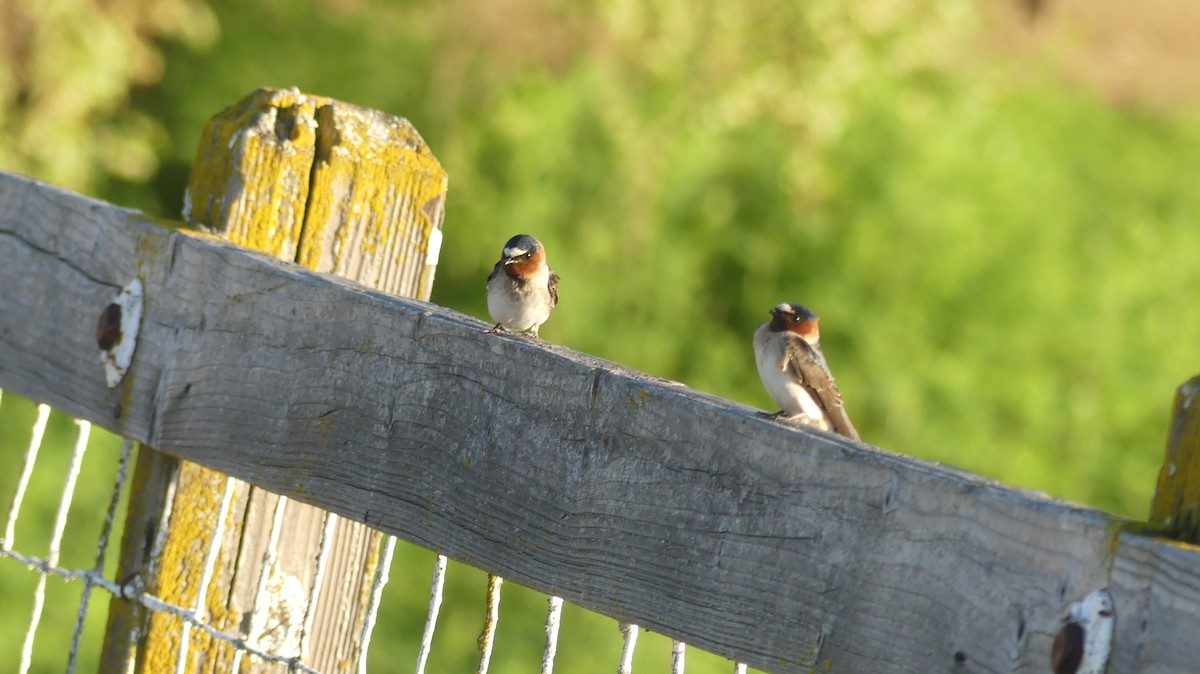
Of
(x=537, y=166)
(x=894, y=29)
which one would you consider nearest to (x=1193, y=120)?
(x=894, y=29)

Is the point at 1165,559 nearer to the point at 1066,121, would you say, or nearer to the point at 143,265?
the point at 143,265

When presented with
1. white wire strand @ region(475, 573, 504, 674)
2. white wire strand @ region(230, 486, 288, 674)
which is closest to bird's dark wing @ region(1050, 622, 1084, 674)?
white wire strand @ region(475, 573, 504, 674)

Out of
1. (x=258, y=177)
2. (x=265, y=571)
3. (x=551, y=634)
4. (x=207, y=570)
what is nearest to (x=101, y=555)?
(x=207, y=570)

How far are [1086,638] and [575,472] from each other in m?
0.68

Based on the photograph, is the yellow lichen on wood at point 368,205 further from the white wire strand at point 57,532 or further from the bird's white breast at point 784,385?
the bird's white breast at point 784,385

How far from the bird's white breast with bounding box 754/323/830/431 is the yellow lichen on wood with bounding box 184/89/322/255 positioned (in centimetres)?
152

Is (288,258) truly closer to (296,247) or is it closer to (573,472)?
(296,247)

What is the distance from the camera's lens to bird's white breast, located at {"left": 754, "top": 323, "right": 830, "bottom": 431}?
352 centimetres

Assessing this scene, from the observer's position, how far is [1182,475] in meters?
1.25

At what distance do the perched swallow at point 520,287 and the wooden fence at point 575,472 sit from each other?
5.41 feet

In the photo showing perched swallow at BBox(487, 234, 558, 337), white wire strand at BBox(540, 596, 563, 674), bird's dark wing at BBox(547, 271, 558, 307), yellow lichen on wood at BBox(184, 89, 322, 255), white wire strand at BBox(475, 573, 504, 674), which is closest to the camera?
white wire strand at BBox(540, 596, 563, 674)

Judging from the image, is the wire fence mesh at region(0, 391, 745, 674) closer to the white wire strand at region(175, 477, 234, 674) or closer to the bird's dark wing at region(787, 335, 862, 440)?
the white wire strand at region(175, 477, 234, 674)

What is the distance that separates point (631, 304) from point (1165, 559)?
10.0 meters

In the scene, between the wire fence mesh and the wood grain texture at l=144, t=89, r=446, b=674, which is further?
the wood grain texture at l=144, t=89, r=446, b=674
